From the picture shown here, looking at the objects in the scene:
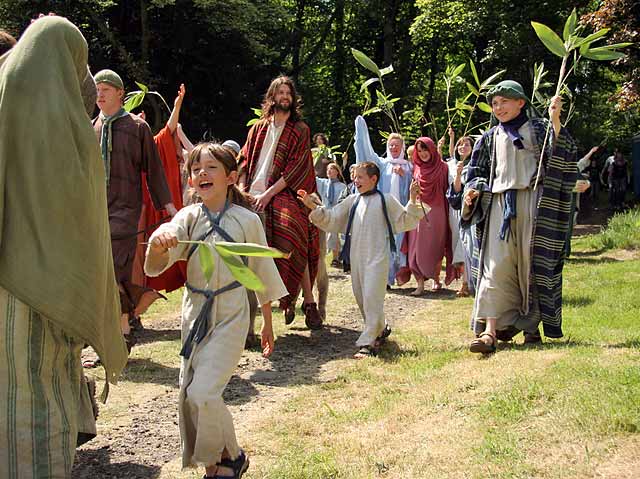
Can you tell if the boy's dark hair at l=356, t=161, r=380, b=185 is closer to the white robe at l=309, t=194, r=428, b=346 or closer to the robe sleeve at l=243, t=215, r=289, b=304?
the white robe at l=309, t=194, r=428, b=346

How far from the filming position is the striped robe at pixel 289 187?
7949mm

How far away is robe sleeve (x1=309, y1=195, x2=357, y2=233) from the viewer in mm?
7492

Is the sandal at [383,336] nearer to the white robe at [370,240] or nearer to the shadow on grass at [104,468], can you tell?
the white robe at [370,240]

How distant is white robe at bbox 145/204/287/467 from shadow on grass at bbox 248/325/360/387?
80.0 inches

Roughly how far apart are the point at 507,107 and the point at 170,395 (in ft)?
10.8

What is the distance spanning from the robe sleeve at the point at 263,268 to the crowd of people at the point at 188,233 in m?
0.01

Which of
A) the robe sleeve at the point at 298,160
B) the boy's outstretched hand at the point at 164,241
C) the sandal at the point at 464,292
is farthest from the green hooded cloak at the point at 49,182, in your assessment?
the sandal at the point at 464,292

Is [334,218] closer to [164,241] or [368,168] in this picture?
[368,168]

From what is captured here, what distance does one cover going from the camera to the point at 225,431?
4.27 meters

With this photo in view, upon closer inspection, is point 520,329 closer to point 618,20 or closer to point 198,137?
point 618,20

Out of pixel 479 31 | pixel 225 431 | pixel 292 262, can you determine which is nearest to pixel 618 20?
pixel 479 31

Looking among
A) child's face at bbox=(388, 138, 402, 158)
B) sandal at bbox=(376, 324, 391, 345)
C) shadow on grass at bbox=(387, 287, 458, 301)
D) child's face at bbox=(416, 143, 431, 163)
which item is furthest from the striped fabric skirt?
child's face at bbox=(388, 138, 402, 158)

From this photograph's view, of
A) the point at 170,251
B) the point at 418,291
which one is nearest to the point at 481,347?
the point at 170,251

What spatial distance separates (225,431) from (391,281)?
8.05m
